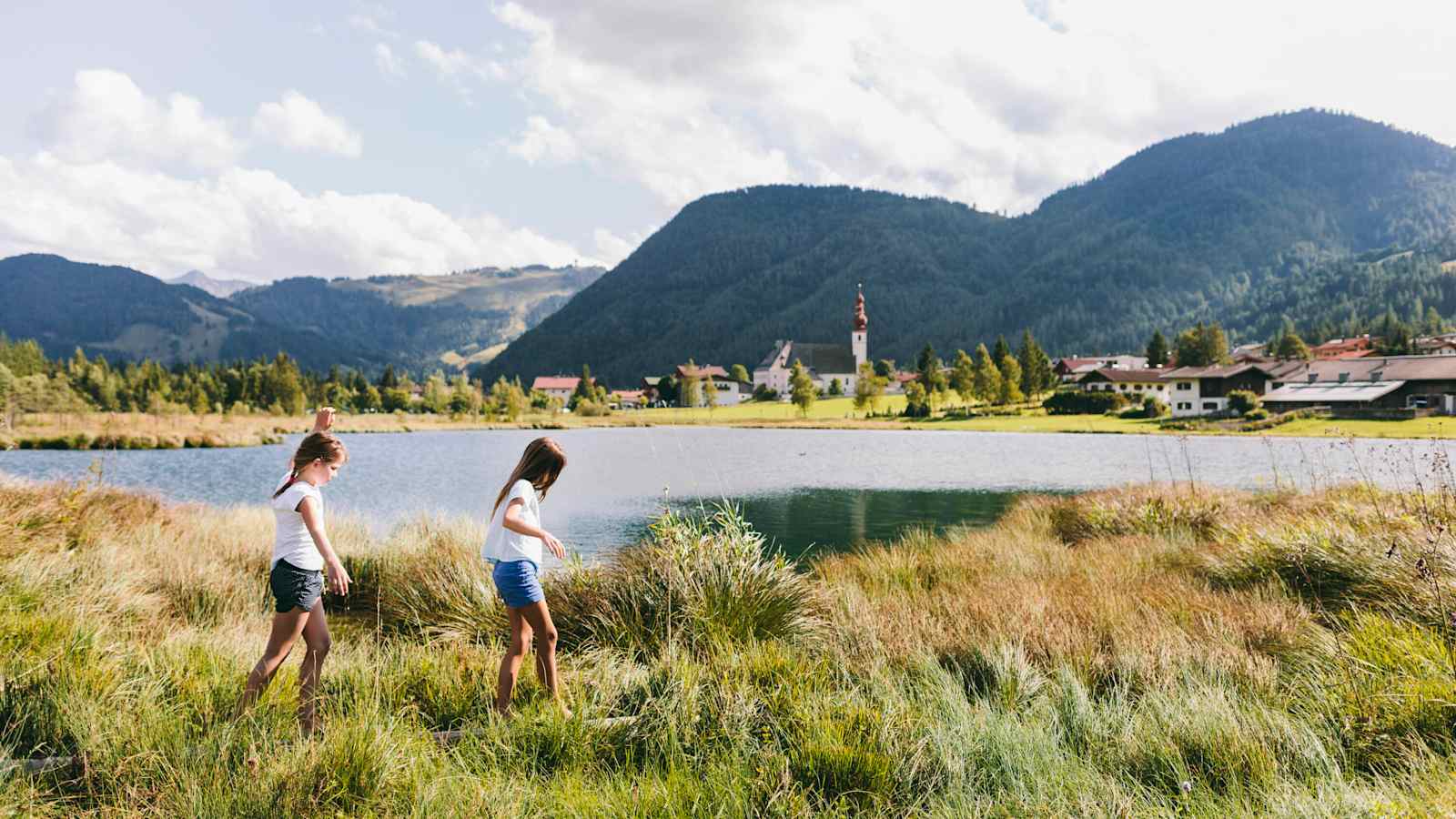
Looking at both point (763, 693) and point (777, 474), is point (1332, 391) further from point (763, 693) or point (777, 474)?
point (763, 693)

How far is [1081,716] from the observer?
398 centimetres

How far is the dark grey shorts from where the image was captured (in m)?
3.97

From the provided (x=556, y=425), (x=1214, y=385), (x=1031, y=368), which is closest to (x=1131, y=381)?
(x=1031, y=368)

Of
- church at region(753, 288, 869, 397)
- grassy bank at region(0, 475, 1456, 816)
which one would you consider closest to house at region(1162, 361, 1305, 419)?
grassy bank at region(0, 475, 1456, 816)

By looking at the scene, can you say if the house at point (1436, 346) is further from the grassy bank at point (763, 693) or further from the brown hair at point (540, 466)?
the brown hair at point (540, 466)

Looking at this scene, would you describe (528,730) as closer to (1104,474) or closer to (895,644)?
(895,644)

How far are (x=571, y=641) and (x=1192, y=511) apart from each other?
418 inches

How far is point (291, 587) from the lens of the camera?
4.00m

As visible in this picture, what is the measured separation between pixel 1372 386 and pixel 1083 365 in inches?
2588

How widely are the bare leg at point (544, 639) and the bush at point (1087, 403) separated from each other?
3021 inches

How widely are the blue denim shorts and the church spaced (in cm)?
13753

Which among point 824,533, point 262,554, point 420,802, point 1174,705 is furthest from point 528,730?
point 824,533

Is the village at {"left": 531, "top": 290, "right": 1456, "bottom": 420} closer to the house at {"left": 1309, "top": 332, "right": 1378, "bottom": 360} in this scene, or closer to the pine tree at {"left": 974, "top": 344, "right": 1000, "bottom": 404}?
the pine tree at {"left": 974, "top": 344, "right": 1000, "bottom": 404}

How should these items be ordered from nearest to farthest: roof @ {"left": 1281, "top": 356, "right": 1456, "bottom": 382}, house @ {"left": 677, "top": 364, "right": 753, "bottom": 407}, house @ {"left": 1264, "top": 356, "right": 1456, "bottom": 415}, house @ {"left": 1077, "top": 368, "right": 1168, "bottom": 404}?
house @ {"left": 1264, "top": 356, "right": 1456, "bottom": 415}, roof @ {"left": 1281, "top": 356, "right": 1456, "bottom": 382}, house @ {"left": 1077, "top": 368, "right": 1168, "bottom": 404}, house @ {"left": 677, "top": 364, "right": 753, "bottom": 407}
